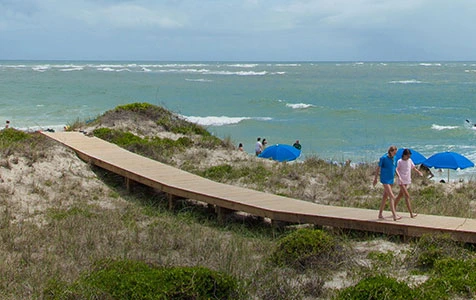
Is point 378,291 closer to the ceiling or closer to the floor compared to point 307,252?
closer to the ceiling

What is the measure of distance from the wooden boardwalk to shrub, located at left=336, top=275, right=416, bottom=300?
296 cm

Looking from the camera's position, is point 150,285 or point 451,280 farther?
point 451,280

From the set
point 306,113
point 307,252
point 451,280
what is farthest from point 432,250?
point 306,113

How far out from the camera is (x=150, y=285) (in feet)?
22.2

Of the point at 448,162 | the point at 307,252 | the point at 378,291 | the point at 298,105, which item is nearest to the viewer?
the point at 378,291

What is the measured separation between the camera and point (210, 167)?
16250mm

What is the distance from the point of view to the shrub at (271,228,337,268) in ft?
27.6

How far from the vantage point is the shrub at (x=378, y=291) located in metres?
6.55

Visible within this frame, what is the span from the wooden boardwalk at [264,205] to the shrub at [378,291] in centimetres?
296

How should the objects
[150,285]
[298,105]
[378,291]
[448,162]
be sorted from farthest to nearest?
[298,105]
[448,162]
[150,285]
[378,291]

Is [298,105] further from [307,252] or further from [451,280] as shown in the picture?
[451,280]

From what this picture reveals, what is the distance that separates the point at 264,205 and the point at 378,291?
4.58m

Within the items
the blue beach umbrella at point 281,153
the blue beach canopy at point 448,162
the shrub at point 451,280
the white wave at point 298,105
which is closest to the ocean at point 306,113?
the white wave at point 298,105

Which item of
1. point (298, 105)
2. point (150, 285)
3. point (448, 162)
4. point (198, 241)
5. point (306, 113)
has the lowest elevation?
point (306, 113)
